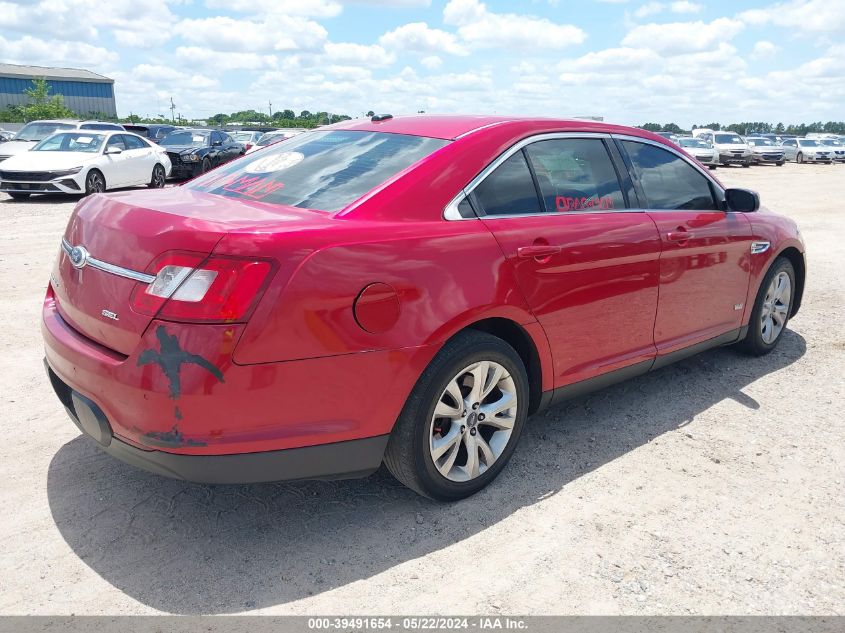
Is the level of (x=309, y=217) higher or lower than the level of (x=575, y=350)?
higher

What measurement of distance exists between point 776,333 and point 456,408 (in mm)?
3377

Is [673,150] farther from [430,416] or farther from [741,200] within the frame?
[430,416]

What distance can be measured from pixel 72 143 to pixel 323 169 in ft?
45.6

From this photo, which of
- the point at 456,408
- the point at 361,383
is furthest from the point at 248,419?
the point at 456,408

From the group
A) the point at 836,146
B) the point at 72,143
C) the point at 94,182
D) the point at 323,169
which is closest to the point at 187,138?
the point at 72,143

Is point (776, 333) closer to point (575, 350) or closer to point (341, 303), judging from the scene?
point (575, 350)

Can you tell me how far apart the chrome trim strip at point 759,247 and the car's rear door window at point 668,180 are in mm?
436

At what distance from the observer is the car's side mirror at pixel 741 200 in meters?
4.61

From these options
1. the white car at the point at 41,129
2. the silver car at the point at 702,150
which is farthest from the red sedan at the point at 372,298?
the silver car at the point at 702,150

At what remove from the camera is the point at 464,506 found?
3.23m

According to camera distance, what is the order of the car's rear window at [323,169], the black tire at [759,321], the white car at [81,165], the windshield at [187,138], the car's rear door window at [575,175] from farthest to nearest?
the windshield at [187,138] → the white car at [81,165] → the black tire at [759,321] → the car's rear door window at [575,175] → the car's rear window at [323,169]

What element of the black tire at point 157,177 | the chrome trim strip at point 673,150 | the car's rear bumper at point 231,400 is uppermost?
the chrome trim strip at point 673,150

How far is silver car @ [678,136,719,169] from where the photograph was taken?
30891 mm

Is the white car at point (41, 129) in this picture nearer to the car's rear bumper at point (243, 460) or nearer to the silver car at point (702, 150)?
the car's rear bumper at point (243, 460)
